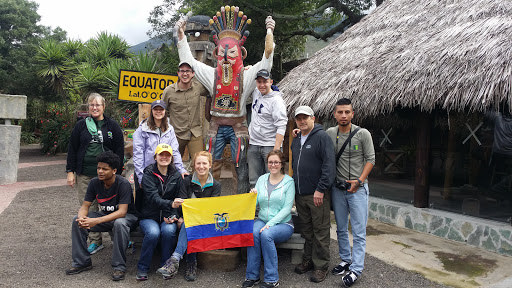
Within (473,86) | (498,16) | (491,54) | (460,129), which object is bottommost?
(460,129)

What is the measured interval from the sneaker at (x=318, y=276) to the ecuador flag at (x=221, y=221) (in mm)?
669

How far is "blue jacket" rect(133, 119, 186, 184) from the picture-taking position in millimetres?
4301

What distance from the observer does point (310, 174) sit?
12.7 feet

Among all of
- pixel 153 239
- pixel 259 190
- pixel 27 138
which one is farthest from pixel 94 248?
pixel 27 138

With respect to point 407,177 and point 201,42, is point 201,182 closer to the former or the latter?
point 201,42

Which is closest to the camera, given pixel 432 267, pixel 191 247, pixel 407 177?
pixel 191 247

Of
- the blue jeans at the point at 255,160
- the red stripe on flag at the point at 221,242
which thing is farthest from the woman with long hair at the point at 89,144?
the blue jeans at the point at 255,160

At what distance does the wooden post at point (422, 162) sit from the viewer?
6176mm

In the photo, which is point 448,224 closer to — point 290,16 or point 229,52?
point 229,52

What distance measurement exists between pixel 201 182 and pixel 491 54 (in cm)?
379

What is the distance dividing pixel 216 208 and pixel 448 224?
3495 mm

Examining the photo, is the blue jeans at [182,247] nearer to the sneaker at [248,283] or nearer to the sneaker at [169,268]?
the sneaker at [169,268]

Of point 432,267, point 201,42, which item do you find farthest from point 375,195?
point 201,42

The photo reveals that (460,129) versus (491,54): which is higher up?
(491,54)
